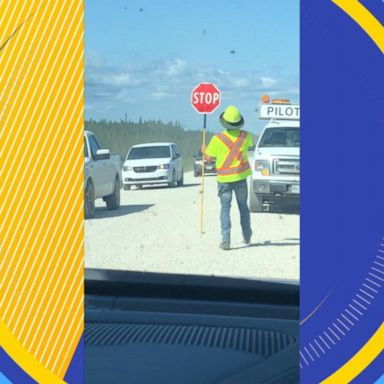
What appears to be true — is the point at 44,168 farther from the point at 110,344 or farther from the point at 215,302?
the point at 215,302

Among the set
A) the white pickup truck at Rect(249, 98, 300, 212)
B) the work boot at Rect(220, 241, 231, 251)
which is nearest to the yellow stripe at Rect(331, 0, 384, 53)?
the white pickup truck at Rect(249, 98, 300, 212)

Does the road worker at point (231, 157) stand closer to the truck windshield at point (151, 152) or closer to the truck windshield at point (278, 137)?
the truck windshield at point (278, 137)

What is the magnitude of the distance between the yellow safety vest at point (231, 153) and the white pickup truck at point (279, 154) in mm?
55

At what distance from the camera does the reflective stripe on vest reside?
6.37 feet

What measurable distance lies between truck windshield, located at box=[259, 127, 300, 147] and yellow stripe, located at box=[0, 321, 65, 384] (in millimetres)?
644

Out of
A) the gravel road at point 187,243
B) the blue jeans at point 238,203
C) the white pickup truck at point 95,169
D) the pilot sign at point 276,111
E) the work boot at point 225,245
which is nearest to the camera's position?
the white pickup truck at point 95,169

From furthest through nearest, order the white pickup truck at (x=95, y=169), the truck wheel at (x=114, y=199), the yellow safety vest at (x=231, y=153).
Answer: the truck wheel at (x=114, y=199) < the yellow safety vest at (x=231, y=153) < the white pickup truck at (x=95, y=169)

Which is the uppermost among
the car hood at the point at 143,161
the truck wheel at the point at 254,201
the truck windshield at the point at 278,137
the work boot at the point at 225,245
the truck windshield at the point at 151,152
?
the truck windshield at the point at 278,137

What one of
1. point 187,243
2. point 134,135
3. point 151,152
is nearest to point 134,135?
point 134,135

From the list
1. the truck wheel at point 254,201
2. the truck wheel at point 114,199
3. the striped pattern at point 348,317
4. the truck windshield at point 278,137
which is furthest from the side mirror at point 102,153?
the truck wheel at point 254,201

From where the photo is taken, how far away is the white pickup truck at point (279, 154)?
1.43 m

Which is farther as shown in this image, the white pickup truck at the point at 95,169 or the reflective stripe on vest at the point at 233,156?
the reflective stripe on vest at the point at 233,156

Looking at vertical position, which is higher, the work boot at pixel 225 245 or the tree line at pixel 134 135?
the tree line at pixel 134 135

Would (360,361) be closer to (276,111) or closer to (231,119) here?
(276,111)
